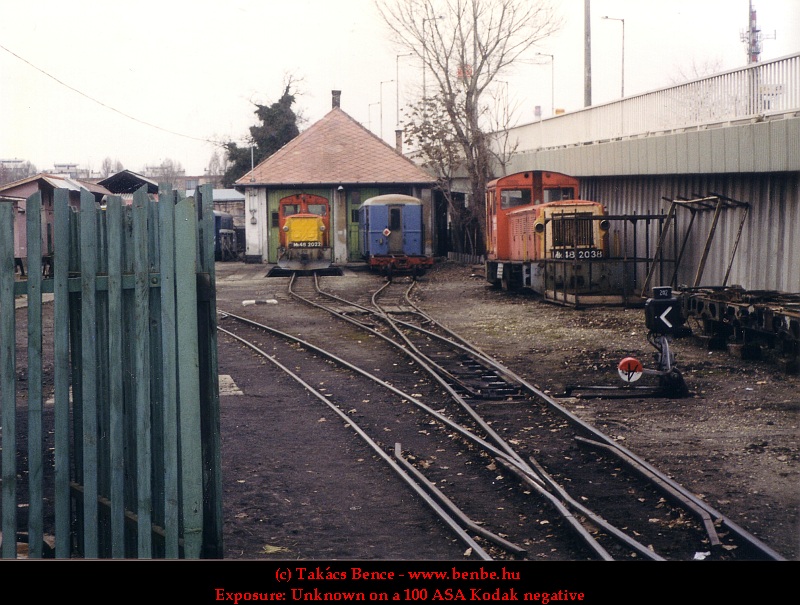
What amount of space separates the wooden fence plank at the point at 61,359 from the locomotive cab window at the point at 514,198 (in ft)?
70.7

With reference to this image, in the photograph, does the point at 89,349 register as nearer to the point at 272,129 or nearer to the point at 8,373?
the point at 8,373

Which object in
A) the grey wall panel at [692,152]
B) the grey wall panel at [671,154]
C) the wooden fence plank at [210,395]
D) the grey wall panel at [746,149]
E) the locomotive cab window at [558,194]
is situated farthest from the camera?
the locomotive cab window at [558,194]

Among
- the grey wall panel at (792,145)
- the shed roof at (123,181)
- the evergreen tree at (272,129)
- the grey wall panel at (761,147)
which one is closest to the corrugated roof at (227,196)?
the evergreen tree at (272,129)

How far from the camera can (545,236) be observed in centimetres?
2255

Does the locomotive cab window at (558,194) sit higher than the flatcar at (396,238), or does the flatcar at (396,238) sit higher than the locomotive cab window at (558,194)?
the locomotive cab window at (558,194)

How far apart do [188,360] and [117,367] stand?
331 millimetres

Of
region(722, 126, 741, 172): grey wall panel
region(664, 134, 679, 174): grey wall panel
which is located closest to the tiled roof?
region(664, 134, 679, 174): grey wall panel

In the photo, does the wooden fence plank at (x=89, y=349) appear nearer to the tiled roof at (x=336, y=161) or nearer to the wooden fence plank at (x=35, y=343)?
the wooden fence plank at (x=35, y=343)

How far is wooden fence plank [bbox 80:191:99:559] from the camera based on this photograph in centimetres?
439

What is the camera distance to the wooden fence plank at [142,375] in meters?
4.40

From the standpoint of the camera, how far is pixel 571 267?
832 inches

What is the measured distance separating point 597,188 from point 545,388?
15.7m

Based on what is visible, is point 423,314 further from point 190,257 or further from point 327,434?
point 190,257
